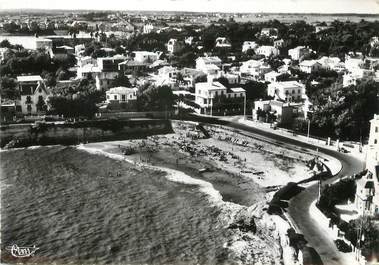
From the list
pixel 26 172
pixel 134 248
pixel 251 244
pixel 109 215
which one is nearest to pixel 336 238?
pixel 251 244

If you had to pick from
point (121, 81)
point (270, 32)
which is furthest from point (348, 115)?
point (270, 32)

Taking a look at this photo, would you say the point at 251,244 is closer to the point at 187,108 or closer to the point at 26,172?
the point at 26,172

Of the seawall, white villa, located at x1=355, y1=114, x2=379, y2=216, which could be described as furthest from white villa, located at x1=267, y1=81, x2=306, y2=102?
white villa, located at x1=355, y1=114, x2=379, y2=216

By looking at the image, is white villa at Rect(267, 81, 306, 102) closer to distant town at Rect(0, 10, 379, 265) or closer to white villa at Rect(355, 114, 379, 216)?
distant town at Rect(0, 10, 379, 265)

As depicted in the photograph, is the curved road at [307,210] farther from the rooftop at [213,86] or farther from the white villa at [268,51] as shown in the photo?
the white villa at [268,51]

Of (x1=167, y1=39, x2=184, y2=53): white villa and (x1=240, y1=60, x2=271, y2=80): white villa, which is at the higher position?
(x1=167, y1=39, x2=184, y2=53): white villa

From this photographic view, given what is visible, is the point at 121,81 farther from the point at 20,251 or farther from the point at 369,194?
the point at 369,194
